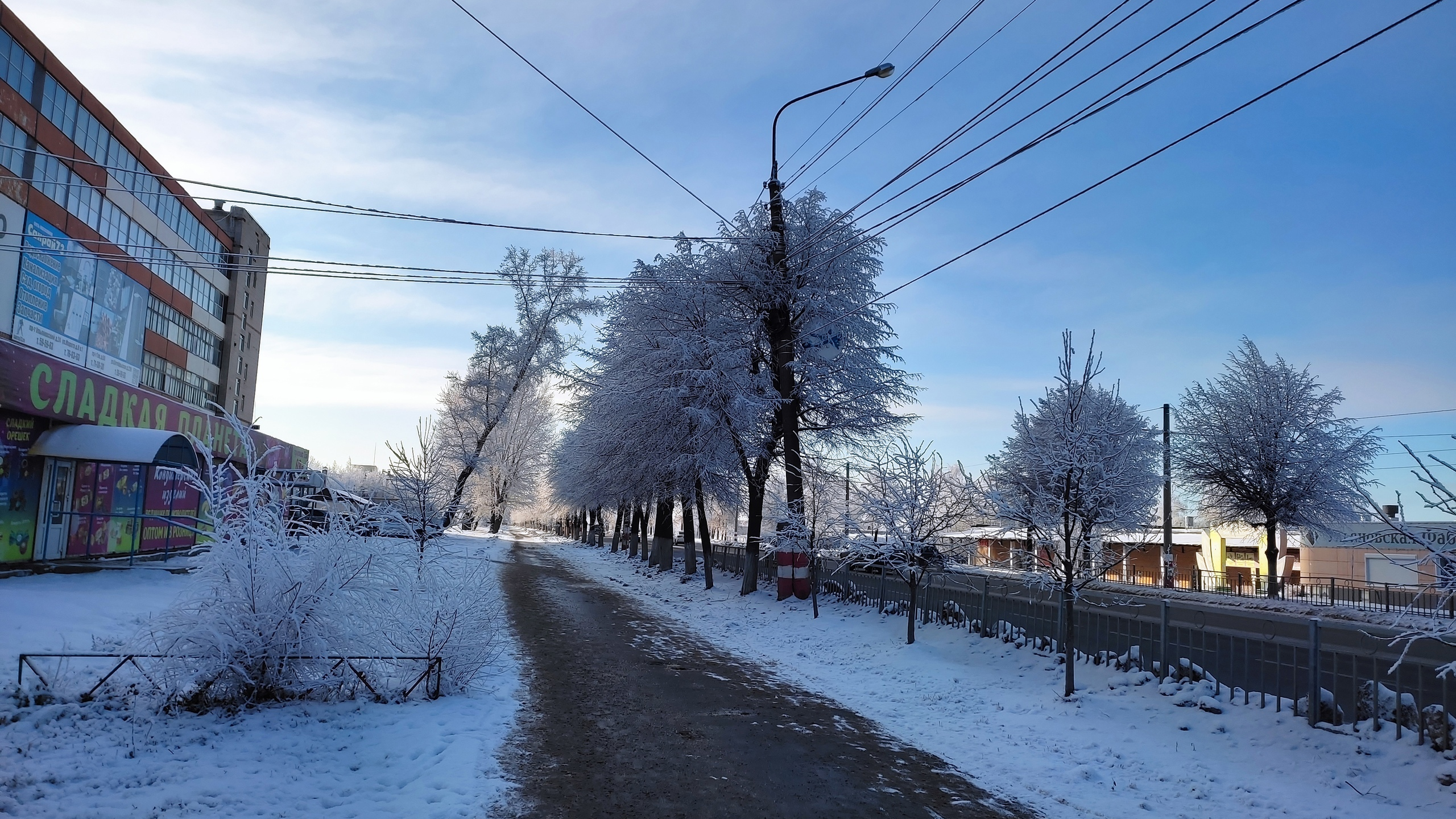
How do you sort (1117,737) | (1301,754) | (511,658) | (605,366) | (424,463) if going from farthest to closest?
(605,366), (424,463), (511,658), (1117,737), (1301,754)

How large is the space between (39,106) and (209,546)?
30602mm

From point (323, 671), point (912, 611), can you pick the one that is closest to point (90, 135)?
point (323, 671)

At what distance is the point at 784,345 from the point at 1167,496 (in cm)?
1944

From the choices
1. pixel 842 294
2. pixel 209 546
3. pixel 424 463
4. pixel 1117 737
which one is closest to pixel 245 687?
pixel 209 546

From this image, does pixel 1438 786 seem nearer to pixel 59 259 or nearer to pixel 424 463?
pixel 424 463

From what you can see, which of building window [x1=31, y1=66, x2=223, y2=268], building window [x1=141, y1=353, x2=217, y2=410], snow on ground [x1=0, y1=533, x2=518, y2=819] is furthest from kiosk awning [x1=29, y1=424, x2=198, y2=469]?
building window [x1=141, y1=353, x2=217, y2=410]

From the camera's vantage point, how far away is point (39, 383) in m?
16.8

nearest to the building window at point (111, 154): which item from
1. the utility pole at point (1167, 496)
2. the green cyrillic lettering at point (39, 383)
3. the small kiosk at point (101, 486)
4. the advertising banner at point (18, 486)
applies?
the small kiosk at point (101, 486)

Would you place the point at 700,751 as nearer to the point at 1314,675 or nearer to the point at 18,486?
the point at 1314,675

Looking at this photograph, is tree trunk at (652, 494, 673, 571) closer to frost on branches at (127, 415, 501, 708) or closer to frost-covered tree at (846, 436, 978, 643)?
frost-covered tree at (846, 436, 978, 643)

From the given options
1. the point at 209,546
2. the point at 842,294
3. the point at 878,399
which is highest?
the point at 842,294

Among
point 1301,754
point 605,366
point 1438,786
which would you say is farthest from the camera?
point 605,366

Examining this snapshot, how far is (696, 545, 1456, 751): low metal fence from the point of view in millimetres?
7957

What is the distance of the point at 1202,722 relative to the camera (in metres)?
9.27
